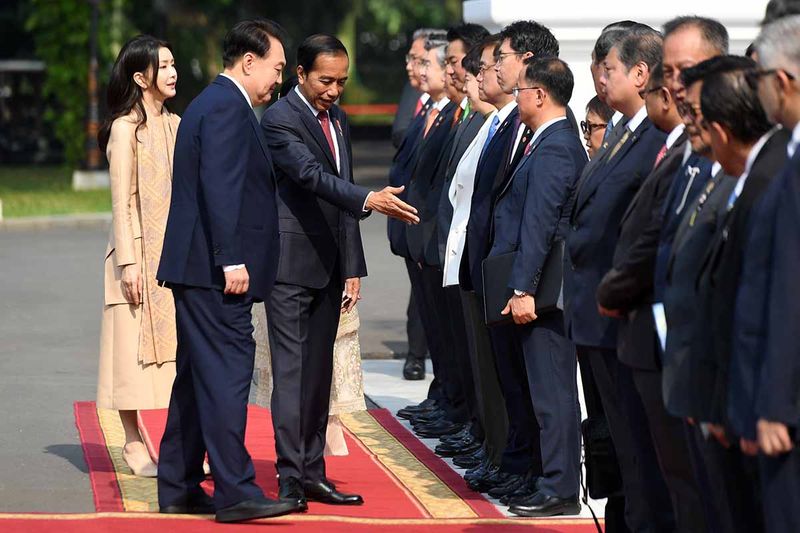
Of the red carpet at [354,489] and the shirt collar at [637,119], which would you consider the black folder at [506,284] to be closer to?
the red carpet at [354,489]

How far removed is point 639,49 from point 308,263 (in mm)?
1933

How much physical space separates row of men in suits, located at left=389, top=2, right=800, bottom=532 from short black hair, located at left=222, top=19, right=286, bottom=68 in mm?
1108

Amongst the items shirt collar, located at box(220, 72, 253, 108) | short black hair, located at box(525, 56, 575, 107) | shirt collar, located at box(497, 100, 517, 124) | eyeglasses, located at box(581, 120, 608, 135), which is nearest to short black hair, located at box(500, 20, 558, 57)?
shirt collar, located at box(497, 100, 517, 124)

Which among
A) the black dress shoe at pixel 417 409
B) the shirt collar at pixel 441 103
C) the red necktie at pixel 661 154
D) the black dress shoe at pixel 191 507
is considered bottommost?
the black dress shoe at pixel 417 409

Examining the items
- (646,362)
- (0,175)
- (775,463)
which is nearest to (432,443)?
(646,362)

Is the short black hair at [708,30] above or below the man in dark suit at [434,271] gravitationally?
above

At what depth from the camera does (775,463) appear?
4172 mm

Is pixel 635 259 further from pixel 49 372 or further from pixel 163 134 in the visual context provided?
pixel 49 372

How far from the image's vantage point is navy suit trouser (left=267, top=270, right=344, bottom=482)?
7.14 metres

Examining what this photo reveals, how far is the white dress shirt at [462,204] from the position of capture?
7.85m

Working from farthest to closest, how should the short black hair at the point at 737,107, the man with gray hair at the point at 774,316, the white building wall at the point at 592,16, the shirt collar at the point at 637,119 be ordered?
the white building wall at the point at 592,16 < the shirt collar at the point at 637,119 < the short black hair at the point at 737,107 < the man with gray hair at the point at 774,316

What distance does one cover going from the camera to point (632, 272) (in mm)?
5160

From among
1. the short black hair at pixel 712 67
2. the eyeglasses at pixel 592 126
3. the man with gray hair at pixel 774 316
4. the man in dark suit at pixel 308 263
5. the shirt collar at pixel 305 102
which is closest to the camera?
the man with gray hair at pixel 774 316

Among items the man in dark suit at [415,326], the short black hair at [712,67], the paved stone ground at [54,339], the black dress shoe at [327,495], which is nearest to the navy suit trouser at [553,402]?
the black dress shoe at [327,495]
